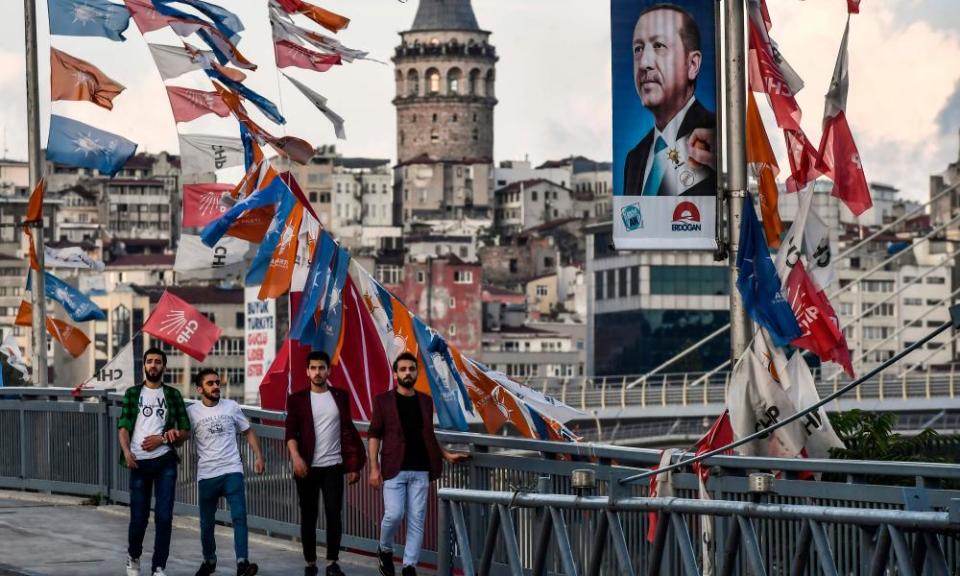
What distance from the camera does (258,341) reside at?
158 meters

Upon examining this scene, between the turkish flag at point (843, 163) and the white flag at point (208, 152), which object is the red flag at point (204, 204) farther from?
the turkish flag at point (843, 163)

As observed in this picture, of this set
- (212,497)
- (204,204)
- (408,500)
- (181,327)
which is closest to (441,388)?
(212,497)

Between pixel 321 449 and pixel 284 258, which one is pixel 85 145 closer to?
pixel 284 258

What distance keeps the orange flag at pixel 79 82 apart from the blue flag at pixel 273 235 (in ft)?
21.1

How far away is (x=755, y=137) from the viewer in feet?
59.6

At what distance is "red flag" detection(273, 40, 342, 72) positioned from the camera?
74.2 ft

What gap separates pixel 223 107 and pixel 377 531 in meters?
6.57

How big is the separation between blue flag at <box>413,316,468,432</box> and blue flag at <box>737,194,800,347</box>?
8.39 feet

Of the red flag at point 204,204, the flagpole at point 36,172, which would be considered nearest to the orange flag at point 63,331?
the flagpole at point 36,172

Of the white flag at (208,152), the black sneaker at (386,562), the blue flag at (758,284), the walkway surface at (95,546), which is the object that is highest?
the white flag at (208,152)

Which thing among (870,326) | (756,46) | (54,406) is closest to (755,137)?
(756,46)

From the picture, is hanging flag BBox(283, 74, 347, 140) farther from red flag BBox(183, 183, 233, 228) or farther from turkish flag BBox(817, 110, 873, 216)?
Answer: turkish flag BBox(817, 110, 873, 216)

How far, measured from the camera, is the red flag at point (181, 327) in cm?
2272

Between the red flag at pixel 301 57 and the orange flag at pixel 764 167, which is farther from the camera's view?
the red flag at pixel 301 57
